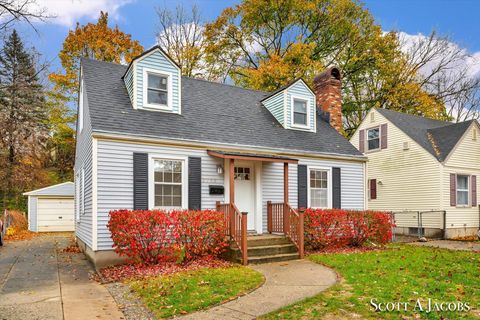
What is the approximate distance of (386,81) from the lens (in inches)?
1065

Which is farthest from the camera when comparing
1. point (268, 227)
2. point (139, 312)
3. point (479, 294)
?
point (268, 227)

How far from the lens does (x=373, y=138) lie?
19891 millimetres

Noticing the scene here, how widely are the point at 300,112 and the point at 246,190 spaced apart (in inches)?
164

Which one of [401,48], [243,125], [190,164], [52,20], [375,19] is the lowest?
[190,164]

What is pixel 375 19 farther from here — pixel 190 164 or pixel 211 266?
pixel 211 266

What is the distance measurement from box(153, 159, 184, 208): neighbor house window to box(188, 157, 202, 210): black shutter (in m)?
0.25

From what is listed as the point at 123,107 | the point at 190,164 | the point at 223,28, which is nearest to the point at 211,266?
the point at 190,164

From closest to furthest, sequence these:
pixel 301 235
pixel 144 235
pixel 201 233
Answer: pixel 144 235
pixel 201 233
pixel 301 235

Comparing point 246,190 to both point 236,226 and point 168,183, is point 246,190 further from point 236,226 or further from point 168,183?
point 168,183

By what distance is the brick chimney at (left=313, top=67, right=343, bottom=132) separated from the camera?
1570 cm

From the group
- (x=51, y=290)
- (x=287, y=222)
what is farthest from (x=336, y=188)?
(x=51, y=290)

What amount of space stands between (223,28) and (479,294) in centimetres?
2513

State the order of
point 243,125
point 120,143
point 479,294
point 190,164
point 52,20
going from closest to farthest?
point 479,294, point 52,20, point 120,143, point 190,164, point 243,125

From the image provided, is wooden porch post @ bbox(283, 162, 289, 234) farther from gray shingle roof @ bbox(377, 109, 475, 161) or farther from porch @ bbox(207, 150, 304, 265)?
gray shingle roof @ bbox(377, 109, 475, 161)
